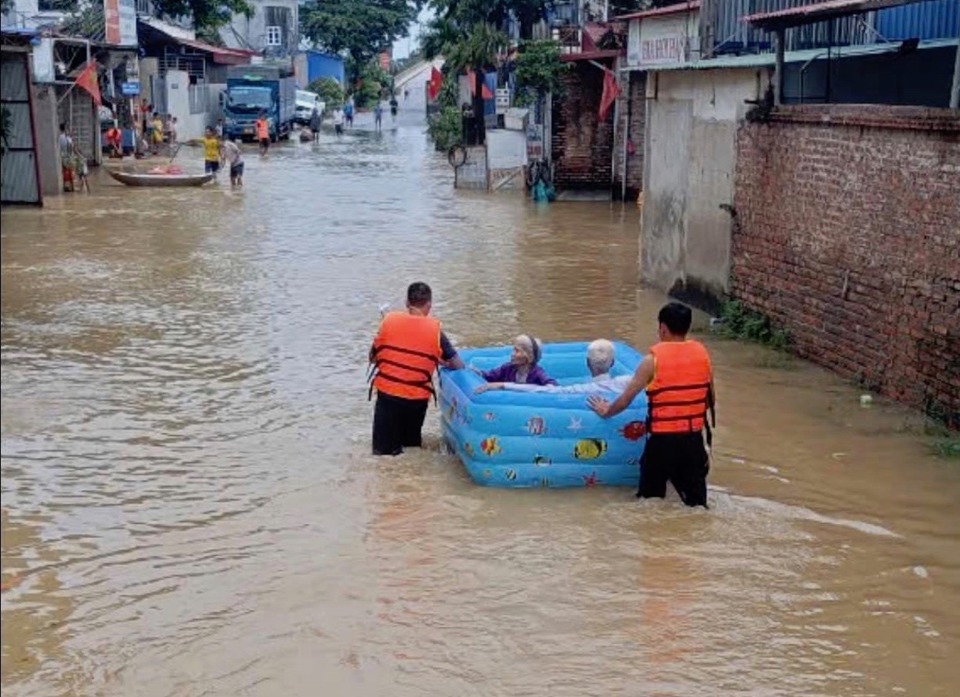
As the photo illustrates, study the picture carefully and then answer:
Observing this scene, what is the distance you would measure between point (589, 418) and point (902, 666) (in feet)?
8.95

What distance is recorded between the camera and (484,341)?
13.6 m

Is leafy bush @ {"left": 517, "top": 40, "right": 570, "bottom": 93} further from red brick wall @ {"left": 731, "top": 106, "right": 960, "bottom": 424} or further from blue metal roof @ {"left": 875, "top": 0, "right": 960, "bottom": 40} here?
red brick wall @ {"left": 731, "top": 106, "right": 960, "bottom": 424}

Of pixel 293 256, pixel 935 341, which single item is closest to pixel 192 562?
pixel 935 341

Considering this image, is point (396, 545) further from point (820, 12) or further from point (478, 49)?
point (478, 49)

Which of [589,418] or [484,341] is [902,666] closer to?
[589,418]

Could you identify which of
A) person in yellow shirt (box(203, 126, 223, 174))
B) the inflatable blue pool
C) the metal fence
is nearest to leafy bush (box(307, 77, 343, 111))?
person in yellow shirt (box(203, 126, 223, 174))

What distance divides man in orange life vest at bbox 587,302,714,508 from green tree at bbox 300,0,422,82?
64.7 meters

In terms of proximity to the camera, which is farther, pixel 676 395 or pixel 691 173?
pixel 691 173

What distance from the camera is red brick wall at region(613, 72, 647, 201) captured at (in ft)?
90.9

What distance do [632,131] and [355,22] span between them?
45680 millimetres

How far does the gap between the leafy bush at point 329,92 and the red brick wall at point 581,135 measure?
40473 mm

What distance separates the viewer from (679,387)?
24.9 ft

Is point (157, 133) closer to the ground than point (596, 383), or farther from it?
farther from it

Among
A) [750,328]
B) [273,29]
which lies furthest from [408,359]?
[273,29]
